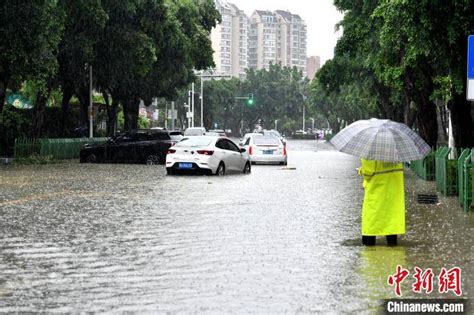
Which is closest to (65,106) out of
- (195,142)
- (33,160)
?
(33,160)

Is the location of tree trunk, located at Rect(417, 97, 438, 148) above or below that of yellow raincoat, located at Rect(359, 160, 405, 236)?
above

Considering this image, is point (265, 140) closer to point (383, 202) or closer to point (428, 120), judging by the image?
point (428, 120)

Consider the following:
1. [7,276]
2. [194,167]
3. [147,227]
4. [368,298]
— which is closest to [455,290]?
[368,298]

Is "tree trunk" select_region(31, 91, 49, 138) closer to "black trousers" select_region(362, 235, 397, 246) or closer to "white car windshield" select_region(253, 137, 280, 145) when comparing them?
"white car windshield" select_region(253, 137, 280, 145)

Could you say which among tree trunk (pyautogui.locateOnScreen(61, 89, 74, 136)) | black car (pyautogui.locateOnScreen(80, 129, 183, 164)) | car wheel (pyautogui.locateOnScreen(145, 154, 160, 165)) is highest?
tree trunk (pyautogui.locateOnScreen(61, 89, 74, 136))

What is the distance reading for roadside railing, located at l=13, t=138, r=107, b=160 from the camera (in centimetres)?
3938

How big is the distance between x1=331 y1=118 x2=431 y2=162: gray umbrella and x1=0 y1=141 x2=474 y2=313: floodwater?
4.10ft

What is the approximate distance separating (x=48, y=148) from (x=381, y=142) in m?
31.0

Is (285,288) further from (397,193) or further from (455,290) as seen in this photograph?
(397,193)

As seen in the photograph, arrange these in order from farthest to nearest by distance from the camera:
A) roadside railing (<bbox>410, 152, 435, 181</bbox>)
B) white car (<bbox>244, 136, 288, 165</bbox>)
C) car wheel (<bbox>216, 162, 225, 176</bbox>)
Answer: white car (<bbox>244, 136, 288, 165</bbox>) → car wheel (<bbox>216, 162, 225, 176</bbox>) → roadside railing (<bbox>410, 152, 435, 181</bbox>)

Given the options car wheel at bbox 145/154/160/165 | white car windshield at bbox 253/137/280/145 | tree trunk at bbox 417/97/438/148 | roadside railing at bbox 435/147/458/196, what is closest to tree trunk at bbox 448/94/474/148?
roadside railing at bbox 435/147/458/196

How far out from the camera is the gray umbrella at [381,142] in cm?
1207

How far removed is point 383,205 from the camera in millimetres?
12172

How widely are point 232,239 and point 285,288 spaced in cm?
409
